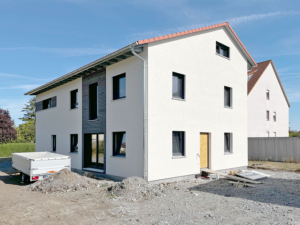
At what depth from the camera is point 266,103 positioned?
27.0m

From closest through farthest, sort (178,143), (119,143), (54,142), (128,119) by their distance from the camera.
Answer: (128,119), (178,143), (119,143), (54,142)

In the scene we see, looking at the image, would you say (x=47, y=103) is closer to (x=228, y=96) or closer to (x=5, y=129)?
(x=228, y=96)

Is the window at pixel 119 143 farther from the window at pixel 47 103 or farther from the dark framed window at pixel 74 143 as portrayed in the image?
the window at pixel 47 103

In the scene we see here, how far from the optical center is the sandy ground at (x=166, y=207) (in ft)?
19.4

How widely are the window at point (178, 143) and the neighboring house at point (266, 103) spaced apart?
14947 mm

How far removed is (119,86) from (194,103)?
3.66m

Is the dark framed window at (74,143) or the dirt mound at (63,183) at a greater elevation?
the dark framed window at (74,143)

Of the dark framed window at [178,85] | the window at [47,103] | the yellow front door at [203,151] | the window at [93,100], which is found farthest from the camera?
the window at [47,103]

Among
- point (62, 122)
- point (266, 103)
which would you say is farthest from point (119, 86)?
point (266, 103)

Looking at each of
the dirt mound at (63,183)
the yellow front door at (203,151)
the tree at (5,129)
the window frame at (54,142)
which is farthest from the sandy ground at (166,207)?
the tree at (5,129)

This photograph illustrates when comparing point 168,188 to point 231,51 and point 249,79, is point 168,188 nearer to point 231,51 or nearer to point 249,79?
point 231,51

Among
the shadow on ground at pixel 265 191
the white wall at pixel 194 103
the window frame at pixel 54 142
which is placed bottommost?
the shadow on ground at pixel 265 191

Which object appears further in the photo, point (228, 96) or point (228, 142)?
point (228, 96)

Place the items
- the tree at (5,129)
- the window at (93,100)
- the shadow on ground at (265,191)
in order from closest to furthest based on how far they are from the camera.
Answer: the shadow on ground at (265,191), the window at (93,100), the tree at (5,129)
